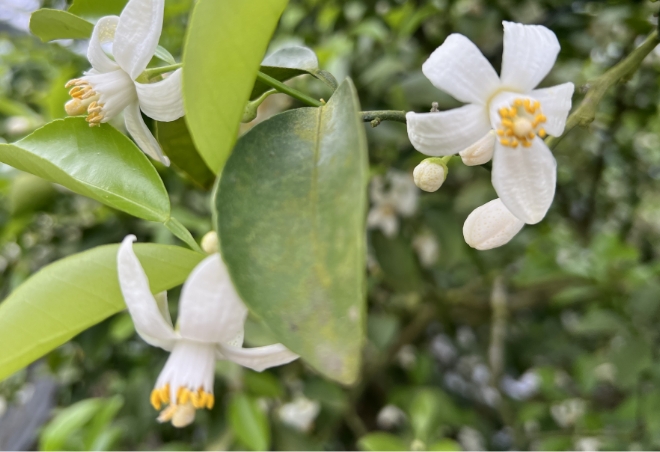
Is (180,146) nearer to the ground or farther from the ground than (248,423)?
farther from the ground

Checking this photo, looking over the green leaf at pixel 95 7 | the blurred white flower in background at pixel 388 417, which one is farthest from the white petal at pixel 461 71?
the blurred white flower in background at pixel 388 417

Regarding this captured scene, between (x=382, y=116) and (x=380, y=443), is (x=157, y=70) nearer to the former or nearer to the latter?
(x=382, y=116)

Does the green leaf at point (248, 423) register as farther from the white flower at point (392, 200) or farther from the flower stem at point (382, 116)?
the flower stem at point (382, 116)

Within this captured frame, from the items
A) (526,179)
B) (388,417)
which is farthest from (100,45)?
(388,417)

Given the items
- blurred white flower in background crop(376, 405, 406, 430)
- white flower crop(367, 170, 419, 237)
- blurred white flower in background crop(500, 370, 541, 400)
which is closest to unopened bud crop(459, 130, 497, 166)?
white flower crop(367, 170, 419, 237)

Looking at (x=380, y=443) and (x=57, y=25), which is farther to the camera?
(x=380, y=443)

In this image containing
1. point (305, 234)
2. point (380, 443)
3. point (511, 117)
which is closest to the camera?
point (305, 234)
